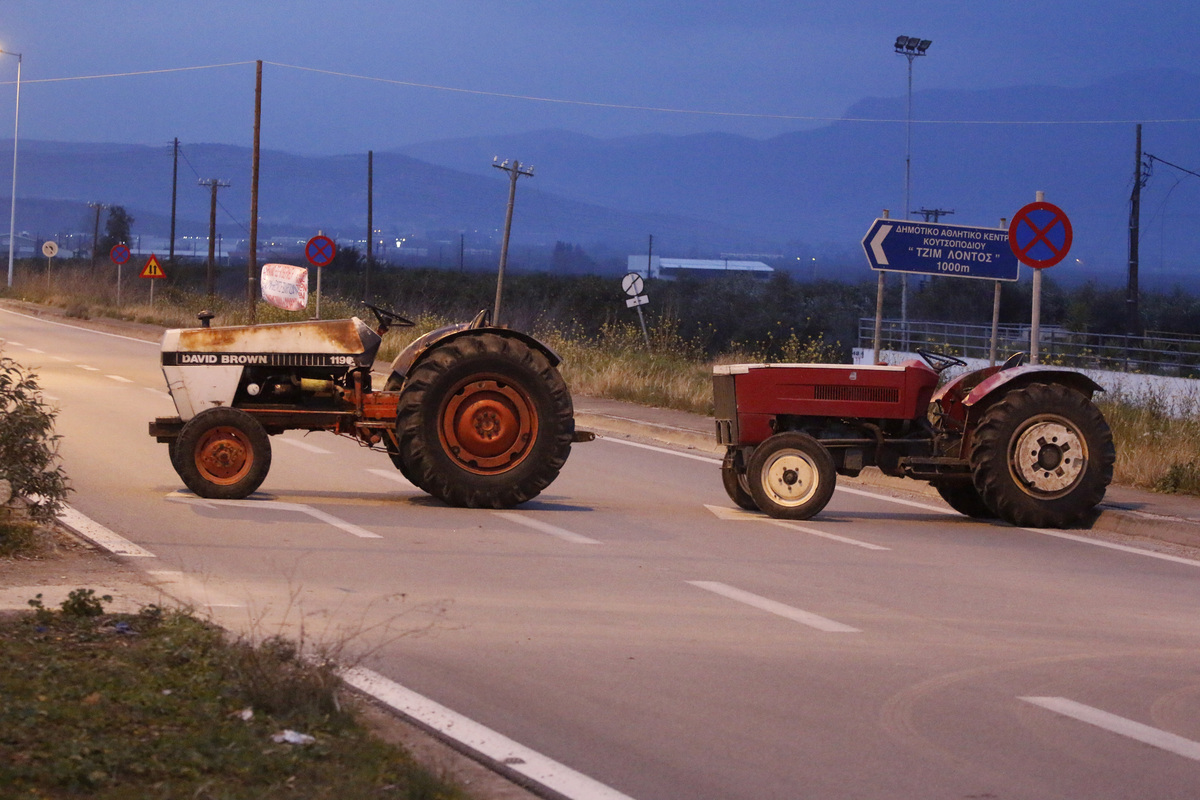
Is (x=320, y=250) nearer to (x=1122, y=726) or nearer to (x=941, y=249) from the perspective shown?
(x=941, y=249)

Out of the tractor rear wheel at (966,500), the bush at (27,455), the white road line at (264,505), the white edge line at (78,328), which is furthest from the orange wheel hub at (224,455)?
the white edge line at (78,328)

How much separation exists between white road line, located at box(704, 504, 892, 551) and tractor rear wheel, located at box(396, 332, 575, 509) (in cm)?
149

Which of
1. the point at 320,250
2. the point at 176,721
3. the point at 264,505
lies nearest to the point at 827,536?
the point at 264,505

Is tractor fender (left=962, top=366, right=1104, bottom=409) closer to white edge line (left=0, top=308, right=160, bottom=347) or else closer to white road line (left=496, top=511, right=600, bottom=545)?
white road line (left=496, top=511, right=600, bottom=545)

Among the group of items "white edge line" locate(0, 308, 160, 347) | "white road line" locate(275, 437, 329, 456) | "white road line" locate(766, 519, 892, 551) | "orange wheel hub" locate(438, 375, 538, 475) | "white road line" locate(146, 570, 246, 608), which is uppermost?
"white edge line" locate(0, 308, 160, 347)

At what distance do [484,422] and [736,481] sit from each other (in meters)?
2.28

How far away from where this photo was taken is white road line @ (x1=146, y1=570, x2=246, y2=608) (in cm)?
795

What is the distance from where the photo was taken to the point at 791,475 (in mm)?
11984

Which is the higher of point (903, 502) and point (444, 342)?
point (444, 342)

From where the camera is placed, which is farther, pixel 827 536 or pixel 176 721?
pixel 827 536

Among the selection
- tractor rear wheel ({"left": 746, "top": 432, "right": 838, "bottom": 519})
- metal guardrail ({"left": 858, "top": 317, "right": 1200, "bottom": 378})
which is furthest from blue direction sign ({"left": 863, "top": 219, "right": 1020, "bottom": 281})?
metal guardrail ({"left": 858, "top": 317, "right": 1200, "bottom": 378})

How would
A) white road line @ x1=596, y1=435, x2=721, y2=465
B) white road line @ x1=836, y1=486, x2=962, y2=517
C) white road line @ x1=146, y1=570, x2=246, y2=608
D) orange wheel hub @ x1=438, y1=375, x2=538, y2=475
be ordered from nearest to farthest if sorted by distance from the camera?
white road line @ x1=146, y1=570, x2=246, y2=608 < orange wheel hub @ x1=438, y1=375, x2=538, y2=475 < white road line @ x1=836, y1=486, x2=962, y2=517 < white road line @ x1=596, y1=435, x2=721, y2=465

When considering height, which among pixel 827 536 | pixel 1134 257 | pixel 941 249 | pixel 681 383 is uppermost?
pixel 1134 257

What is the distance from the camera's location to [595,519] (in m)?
11.8
